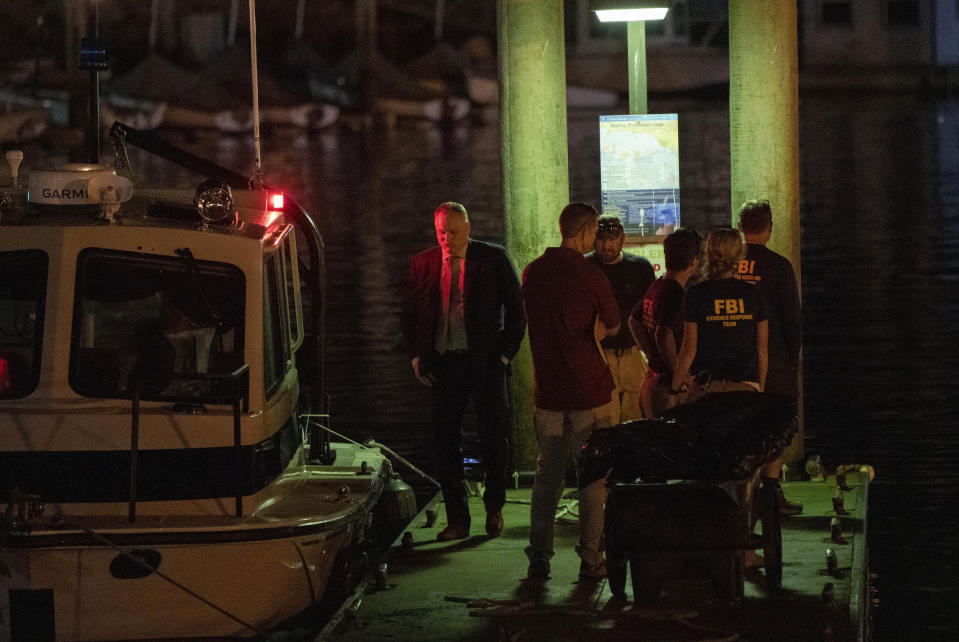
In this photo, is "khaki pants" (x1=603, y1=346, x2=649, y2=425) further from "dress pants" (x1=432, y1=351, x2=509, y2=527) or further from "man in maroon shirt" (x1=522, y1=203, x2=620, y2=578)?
"man in maroon shirt" (x1=522, y1=203, x2=620, y2=578)

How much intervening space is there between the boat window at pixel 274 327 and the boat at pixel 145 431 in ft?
0.08

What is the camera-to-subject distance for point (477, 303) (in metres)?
9.50

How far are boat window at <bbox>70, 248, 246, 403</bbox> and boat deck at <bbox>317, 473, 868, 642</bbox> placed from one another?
4.46ft

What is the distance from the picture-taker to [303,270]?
1002cm

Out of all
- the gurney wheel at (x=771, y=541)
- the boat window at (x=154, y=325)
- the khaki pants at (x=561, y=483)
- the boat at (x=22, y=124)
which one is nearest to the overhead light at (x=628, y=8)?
the khaki pants at (x=561, y=483)

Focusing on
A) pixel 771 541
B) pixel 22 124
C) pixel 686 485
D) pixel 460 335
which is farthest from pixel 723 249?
pixel 22 124

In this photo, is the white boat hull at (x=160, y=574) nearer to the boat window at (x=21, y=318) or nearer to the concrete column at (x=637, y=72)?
the boat window at (x=21, y=318)

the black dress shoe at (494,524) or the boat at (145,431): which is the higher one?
the boat at (145,431)

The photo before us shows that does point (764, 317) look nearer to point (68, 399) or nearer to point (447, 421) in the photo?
point (447, 421)

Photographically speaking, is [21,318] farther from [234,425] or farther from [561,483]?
[561,483]

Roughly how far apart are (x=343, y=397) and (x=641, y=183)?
6.71 m

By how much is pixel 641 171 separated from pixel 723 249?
11.0 ft

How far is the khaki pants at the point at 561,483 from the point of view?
8.31 m

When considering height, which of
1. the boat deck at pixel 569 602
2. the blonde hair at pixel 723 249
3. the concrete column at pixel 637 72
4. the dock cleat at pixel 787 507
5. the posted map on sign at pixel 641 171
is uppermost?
the concrete column at pixel 637 72
